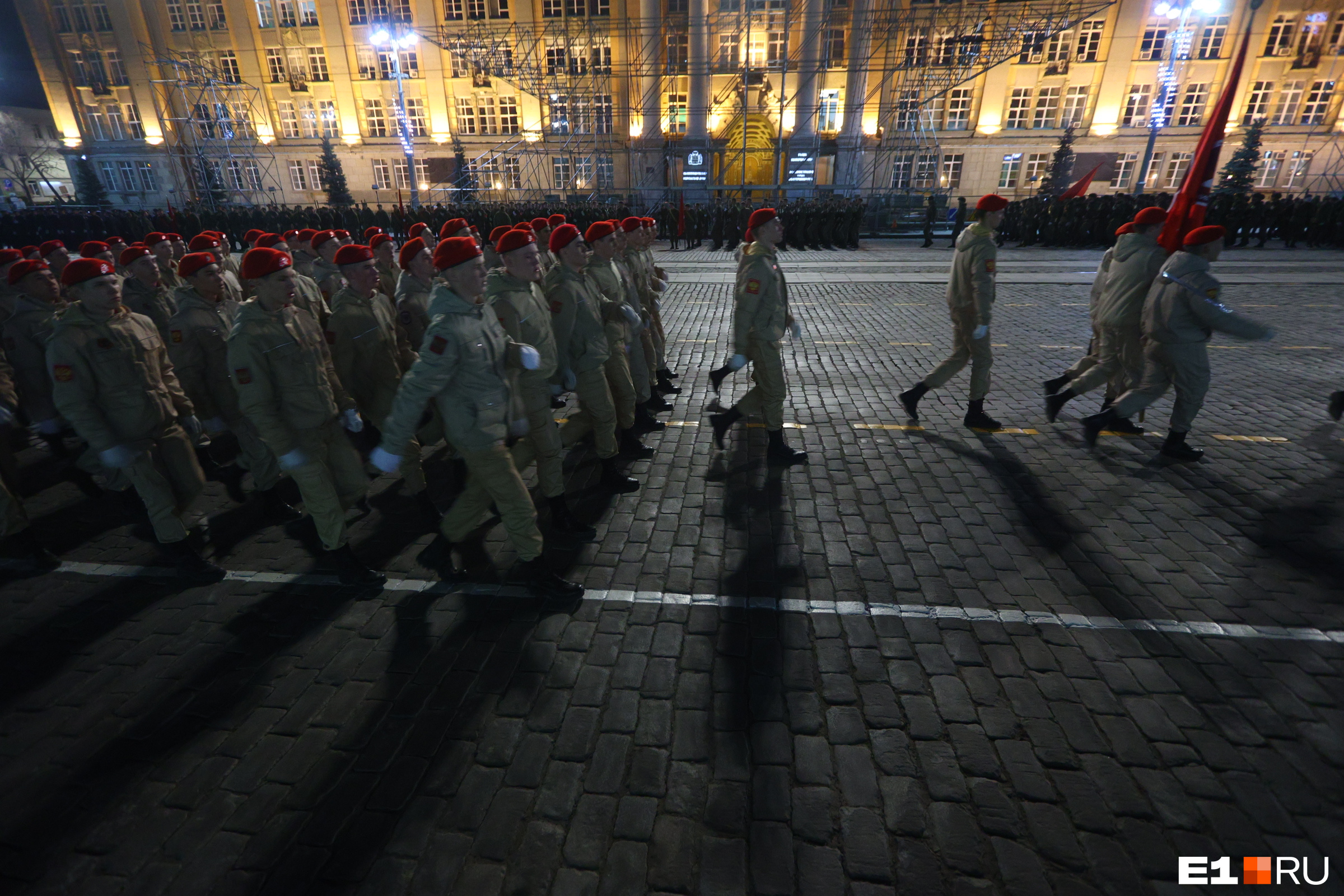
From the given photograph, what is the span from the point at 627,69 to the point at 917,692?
38357mm

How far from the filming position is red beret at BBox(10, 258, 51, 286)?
16.9 ft

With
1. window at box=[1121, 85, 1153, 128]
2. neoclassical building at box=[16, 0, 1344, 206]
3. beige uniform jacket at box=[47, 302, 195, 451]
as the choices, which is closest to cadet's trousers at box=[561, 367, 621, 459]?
beige uniform jacket at box=[47, 302, 195, 451]

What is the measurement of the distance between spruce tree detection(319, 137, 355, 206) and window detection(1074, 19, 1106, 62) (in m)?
42.9

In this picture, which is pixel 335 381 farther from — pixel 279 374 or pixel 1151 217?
pixel 1151 217

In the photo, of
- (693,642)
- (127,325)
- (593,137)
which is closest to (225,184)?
(593,137)

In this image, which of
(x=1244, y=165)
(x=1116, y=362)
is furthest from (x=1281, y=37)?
(x=1116, y=362)

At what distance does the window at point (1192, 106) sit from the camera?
35.6m

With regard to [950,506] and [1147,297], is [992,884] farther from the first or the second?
[1147,297]

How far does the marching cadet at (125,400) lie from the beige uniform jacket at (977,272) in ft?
21.1

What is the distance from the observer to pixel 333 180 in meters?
38.1

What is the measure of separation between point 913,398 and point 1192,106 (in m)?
44.6

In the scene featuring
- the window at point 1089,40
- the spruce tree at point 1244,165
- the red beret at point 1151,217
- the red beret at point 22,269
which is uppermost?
the window at point 1089,40

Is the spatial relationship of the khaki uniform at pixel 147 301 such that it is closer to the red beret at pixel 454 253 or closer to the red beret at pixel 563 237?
the red beret at pixel 563 237

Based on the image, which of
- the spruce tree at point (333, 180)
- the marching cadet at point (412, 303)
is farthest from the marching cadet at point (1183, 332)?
the spruce tree at point (333, 180)
